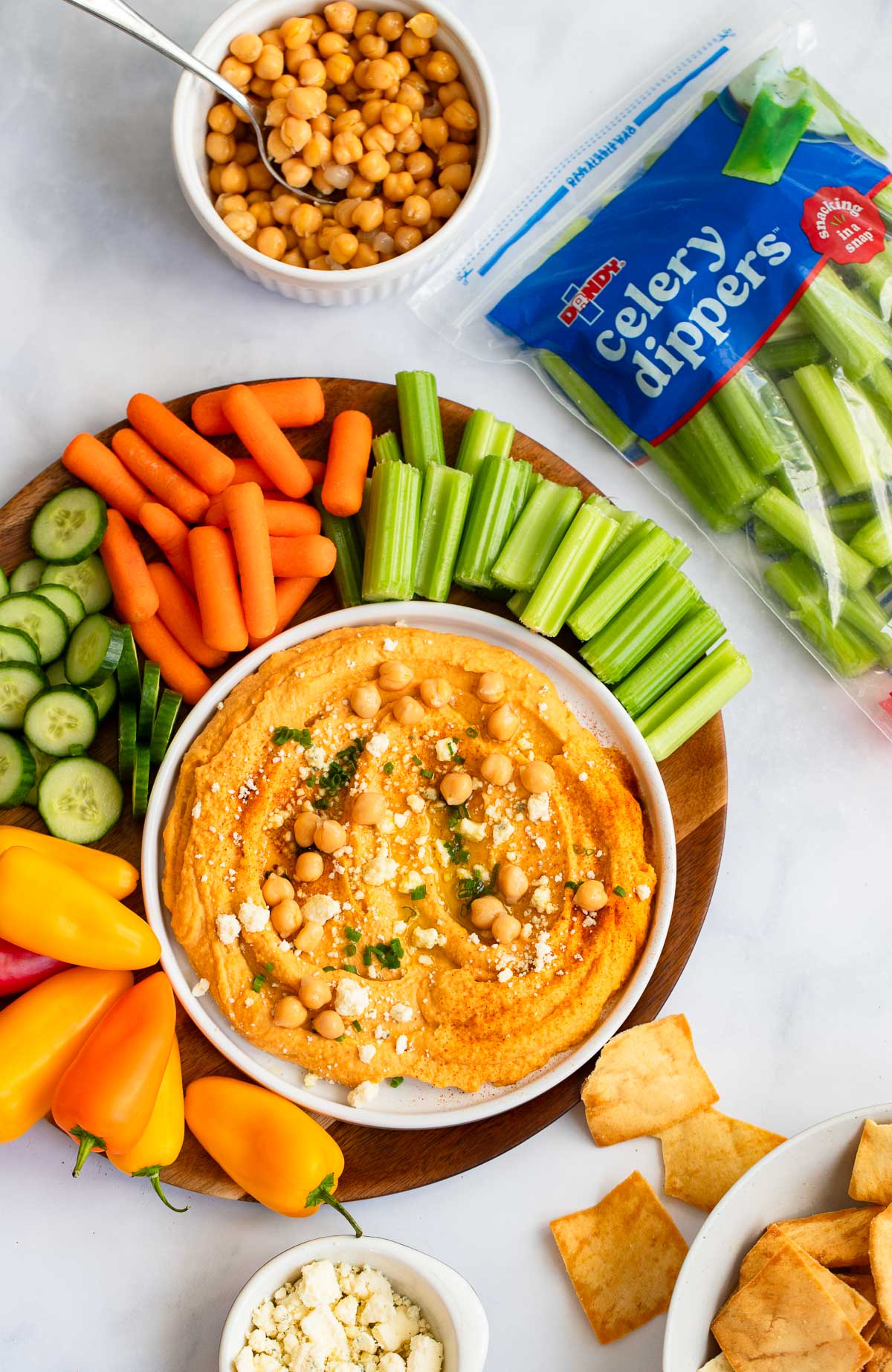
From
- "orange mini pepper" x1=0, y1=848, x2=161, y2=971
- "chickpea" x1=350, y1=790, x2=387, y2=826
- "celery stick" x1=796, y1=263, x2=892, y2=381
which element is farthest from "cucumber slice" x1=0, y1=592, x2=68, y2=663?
"celery stick" x1=796, y1=263, x2=892, y2=381

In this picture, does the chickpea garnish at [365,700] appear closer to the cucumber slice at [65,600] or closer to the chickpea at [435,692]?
the chickpea at [435,692]

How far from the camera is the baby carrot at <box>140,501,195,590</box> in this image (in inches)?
127

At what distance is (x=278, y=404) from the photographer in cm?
329

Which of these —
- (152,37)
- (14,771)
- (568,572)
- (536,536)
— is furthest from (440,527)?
(152,37)

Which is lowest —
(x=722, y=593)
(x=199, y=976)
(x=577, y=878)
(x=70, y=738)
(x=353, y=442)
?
(x=199, y=976)

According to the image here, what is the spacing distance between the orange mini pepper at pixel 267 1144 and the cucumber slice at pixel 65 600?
132 cm

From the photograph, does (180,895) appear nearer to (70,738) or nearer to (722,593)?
(70,738)

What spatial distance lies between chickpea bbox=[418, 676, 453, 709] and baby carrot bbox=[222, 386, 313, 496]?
0.67 metres

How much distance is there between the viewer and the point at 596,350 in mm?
3424

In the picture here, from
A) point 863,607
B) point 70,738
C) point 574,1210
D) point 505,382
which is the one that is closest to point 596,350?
point 505,382

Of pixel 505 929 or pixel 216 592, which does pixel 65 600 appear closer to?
pixel 216 592

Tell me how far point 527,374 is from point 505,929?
170 centimetres

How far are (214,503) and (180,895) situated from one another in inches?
43.0

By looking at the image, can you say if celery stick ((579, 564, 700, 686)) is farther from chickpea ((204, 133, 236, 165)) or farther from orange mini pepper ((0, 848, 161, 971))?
chickpea ((204, 133, 236, 165))
